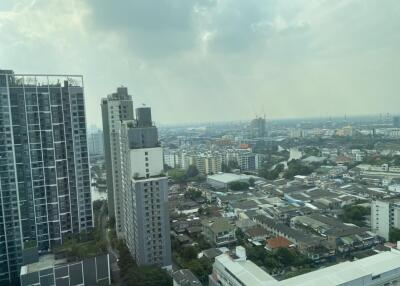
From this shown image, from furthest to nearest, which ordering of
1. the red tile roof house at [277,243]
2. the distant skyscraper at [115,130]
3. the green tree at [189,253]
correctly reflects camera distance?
the distant skyscraper at [115,130] < the red tile roof house at [277,243] < the green tree at [189,253]

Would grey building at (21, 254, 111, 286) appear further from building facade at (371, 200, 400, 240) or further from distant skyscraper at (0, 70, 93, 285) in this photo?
building facade at (371, 200, 400, 240)

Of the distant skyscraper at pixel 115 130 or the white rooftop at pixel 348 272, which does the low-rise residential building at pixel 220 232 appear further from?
the white rooftop at pixel 348 272

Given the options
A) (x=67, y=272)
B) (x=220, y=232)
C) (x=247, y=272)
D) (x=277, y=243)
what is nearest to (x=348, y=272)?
(x=247, y=272)

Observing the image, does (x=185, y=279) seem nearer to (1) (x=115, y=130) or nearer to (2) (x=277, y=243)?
(2) (x=277, y=243)

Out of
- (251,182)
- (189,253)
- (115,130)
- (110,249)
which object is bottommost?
(110,249)

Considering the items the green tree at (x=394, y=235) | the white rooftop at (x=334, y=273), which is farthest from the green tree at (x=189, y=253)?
the green tree at (x=394, y=235)

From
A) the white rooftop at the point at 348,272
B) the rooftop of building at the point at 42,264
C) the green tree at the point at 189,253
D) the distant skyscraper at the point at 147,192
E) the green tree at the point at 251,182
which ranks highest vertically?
the distant skyscraper at the point at 147,192
